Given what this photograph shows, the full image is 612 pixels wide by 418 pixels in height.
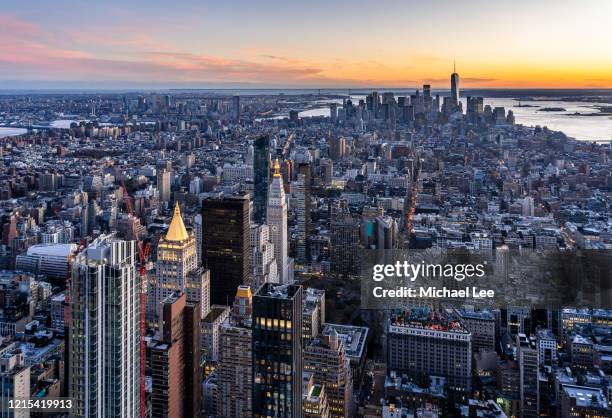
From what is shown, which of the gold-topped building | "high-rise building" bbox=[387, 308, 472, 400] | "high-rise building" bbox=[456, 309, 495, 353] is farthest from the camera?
the gold-topped building

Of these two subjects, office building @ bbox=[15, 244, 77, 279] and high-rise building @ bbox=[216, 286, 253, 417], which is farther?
office building @ bbox=[15, 244, 77, 279]

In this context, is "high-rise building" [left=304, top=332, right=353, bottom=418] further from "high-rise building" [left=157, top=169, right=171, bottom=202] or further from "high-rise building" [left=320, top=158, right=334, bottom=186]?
"high-rise building" [left=157, top=169, right=171, bottom=202]

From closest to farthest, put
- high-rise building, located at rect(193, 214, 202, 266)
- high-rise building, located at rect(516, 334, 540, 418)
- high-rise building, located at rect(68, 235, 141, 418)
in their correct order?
high-rise building, located at rect(68, 235, 141, 418) < high-rise building, located at rect(516, 334, 540, 418) < high-rise building, located at rect(193, 214, 202, 266)

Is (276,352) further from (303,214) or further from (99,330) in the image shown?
(303,214)

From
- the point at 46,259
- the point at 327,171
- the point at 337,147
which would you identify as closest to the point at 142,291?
the point at 46,259

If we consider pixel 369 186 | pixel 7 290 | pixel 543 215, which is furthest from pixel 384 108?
pixel 7 290

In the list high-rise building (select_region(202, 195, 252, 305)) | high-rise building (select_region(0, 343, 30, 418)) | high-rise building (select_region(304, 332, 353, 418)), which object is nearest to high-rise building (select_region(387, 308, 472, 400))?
high-rise building (select_region(304, 332, 353, 418))
